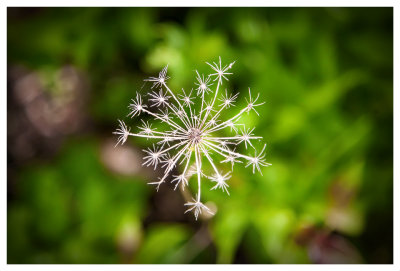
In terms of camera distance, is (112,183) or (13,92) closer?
(112,183)

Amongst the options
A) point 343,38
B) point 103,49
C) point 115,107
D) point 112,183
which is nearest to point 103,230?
point 112,183

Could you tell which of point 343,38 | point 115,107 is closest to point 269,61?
point 343,38

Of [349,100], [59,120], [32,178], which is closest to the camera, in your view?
[349,100]

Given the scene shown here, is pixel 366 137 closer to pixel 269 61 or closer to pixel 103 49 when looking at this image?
pixel 269 61

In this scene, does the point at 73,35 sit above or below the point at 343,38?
below

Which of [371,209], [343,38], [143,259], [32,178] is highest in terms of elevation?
[343,38]

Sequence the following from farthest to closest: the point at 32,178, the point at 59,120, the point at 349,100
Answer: the point at 59,120, the point at 32,178, the point at 349,100
